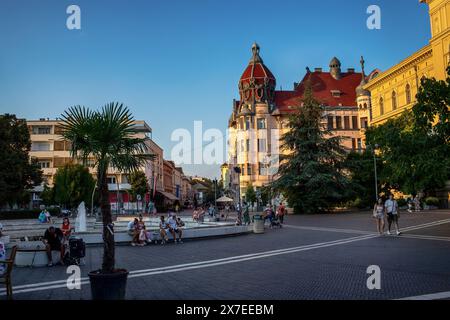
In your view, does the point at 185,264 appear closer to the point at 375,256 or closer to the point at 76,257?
the point at 76,257

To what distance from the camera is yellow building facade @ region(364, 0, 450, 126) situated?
4400cm

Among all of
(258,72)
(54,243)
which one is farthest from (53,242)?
(258,72)

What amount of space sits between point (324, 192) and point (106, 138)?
132 feet

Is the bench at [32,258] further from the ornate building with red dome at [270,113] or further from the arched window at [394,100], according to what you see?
the ornate building with red dome at [270,113]

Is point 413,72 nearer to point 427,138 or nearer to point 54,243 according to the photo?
point 427,138

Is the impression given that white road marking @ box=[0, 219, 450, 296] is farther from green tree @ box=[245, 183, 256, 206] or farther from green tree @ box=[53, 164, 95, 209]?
green tree @ box=[245, 183, 256, 206]

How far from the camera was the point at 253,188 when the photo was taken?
257ft

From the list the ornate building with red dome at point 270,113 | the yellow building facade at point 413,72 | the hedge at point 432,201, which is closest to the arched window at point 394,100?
the yellow building facade at point 413,72

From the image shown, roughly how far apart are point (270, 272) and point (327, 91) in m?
81.2

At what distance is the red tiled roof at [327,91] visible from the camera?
8531 cm

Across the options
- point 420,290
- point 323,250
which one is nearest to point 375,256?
point 323,250

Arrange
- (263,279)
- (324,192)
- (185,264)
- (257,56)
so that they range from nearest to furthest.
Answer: (263,279)
(185,264)
(324,192)
(257,56)

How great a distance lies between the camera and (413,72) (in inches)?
2071

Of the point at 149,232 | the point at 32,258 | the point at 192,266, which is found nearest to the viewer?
the point at 192,266
